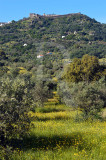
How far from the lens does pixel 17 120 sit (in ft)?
16.7

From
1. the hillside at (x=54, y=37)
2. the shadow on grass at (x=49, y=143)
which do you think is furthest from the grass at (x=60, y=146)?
the hillside at (x=54, y=37)

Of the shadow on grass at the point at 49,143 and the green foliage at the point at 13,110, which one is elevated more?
the green foliage at the point at 13,110

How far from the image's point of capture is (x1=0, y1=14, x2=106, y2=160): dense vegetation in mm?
4953

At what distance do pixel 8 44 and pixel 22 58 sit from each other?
612 inches

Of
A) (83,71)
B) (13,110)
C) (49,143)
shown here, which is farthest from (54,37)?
(13,110)

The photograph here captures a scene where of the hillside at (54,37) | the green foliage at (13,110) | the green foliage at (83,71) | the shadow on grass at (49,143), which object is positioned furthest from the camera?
the hillside at (54,37)

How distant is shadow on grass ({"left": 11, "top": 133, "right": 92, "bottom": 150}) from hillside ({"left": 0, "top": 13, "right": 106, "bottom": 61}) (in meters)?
26.8

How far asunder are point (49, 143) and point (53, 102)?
15049 millimetres

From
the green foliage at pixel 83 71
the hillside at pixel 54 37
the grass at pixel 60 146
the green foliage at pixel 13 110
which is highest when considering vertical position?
the hillside at pixel 54 37

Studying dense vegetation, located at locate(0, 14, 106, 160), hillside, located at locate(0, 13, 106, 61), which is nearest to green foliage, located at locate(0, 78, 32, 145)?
dense vegetation, located at locate(0, 14, 106, 160)

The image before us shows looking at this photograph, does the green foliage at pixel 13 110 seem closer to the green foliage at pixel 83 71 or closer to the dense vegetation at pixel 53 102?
the dense vegetation at pixel 53 102

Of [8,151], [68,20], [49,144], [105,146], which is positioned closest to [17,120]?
[8,151]

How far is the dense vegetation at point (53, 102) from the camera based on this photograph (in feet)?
16.3

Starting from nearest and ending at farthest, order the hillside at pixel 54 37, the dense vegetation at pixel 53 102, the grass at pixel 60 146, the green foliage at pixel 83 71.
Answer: the grass at pixel 60 146
the dense vegetation at pixel 53 102
the green foliage at pixel 83 71
the hillside at pixel 54 37
